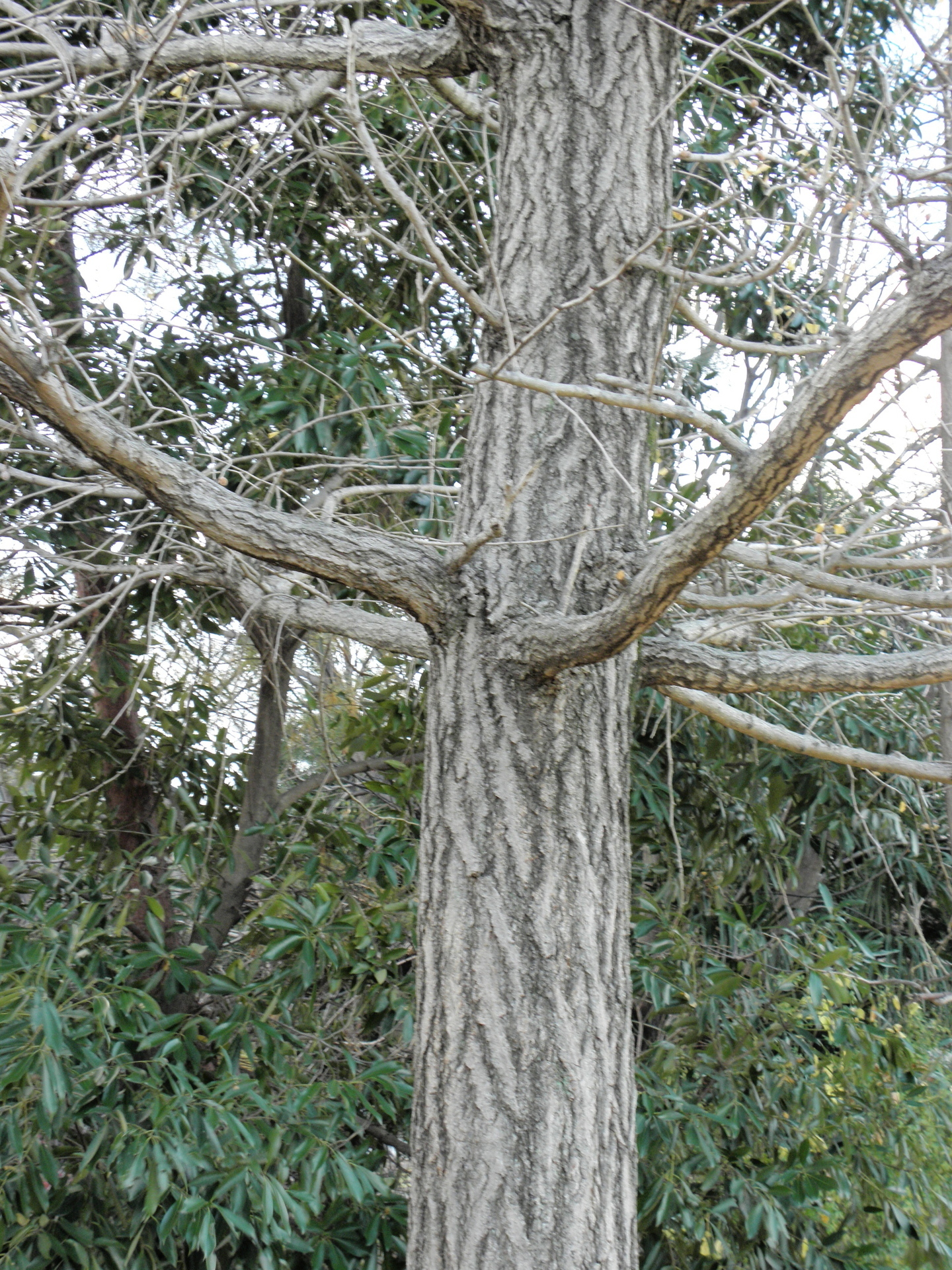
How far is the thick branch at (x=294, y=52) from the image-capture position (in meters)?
2.17

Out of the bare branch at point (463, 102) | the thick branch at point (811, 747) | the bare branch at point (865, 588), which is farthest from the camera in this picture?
the bare branch at point (463, 102)

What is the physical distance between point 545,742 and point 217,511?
65cm

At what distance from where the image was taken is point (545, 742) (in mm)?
1736

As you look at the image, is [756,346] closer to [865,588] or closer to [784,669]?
[865,588]

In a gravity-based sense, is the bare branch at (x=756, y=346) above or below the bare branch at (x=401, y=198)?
below

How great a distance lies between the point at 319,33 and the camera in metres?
3.10

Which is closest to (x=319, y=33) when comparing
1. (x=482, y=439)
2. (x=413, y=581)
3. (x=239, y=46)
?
(x=239, y=46)

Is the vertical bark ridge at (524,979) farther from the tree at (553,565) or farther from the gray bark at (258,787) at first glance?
the gray bark at (258,787)

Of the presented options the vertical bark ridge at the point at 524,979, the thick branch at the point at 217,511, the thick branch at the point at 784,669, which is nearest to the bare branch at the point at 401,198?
the thick branch at the point at 217,511

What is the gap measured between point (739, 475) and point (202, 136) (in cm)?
226

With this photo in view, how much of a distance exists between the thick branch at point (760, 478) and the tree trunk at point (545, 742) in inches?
5.4

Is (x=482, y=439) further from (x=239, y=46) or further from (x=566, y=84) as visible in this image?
(x=239, y=46)

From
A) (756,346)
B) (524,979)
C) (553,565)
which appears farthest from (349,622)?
(756,346)

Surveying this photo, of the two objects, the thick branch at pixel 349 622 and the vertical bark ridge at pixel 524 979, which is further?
the thick branch at pixel 349 622
